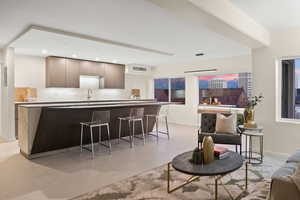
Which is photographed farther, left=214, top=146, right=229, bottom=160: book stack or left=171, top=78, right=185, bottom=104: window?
left=171, top=78, right=185, bottom=104: window

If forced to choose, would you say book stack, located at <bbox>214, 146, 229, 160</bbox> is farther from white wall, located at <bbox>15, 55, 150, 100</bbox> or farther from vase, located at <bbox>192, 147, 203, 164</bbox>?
white wall, located at <bbox>15, 55, 150, 100</bbox>

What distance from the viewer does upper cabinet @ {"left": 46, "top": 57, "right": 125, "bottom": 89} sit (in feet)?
20.6

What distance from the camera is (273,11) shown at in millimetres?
3027

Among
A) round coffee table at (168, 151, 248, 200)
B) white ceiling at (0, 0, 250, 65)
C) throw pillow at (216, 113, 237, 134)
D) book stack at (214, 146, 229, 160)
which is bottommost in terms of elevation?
round coffee table at (168, 151, 248, 200)

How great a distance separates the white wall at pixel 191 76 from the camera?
6.61 meters

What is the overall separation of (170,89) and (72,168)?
20.0 ft

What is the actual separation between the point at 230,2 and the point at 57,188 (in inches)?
134

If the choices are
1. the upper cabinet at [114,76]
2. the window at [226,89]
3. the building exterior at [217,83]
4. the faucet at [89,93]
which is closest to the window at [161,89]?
the window at [226,89]

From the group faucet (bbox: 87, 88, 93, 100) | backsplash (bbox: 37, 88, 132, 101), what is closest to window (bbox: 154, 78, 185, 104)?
backsplash (bbox: 37, 88, 132, 101)

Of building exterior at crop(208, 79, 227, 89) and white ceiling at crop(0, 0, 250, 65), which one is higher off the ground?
white ceiling at crop(0, 0, 250, 65)

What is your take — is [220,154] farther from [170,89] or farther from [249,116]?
[170,89]

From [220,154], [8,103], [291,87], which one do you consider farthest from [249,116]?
[8,103]

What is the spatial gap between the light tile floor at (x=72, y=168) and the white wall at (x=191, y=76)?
3064 mm

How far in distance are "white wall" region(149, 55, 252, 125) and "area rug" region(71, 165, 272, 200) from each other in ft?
14.0
